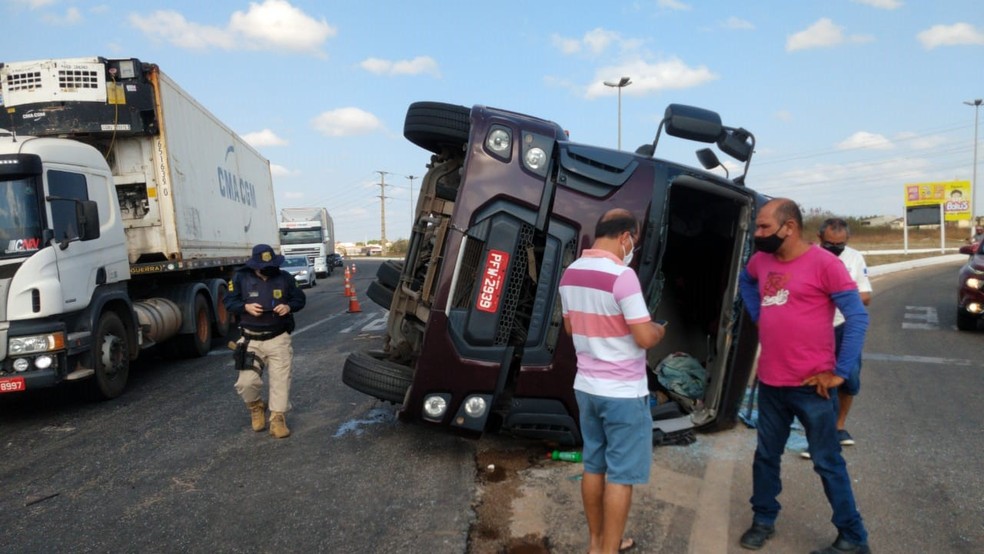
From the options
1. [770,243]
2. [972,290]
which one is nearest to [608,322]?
[770,243]

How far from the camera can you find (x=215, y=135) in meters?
11.8

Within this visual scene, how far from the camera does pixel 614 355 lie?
2.96m

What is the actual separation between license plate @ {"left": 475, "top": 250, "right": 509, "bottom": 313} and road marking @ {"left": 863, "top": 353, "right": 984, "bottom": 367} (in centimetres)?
639

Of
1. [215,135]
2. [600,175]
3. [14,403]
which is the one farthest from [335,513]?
[215,135]

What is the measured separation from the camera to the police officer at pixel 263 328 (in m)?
5.44

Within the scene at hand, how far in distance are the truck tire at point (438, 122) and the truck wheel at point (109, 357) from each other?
426cm

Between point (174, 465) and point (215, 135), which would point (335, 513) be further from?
point (215, 135)

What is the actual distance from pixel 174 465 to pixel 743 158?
15.4 ft

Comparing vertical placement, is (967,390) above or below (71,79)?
below

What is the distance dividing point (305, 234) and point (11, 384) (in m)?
26.2

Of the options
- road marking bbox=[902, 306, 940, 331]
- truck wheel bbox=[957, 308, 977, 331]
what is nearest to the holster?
truck wheel bbox=[957, 308, 977, 331]

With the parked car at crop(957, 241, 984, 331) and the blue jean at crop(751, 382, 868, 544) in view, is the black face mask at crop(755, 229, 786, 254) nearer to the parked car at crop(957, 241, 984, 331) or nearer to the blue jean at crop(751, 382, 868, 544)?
the blue jean at crop(751, 382, 868, 544)

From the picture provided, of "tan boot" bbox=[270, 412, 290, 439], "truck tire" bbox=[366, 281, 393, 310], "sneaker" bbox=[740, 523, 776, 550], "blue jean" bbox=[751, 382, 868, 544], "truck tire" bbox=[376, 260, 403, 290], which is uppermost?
"truck tire" bbox=[376, 260, 403, 290]

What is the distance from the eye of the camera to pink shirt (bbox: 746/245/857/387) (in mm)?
3141
